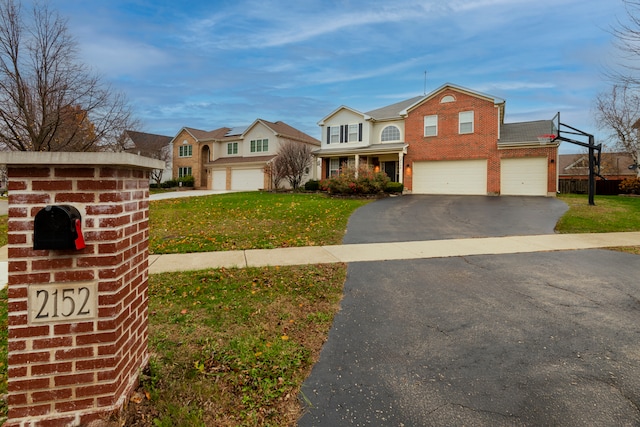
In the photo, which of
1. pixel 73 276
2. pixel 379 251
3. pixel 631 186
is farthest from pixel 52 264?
pixel 631 186

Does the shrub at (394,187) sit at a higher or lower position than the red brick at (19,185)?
higher

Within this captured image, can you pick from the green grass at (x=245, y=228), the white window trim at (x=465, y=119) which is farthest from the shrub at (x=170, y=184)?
the white window trim at (x=465, y=119)

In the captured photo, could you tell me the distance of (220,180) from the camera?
114ft

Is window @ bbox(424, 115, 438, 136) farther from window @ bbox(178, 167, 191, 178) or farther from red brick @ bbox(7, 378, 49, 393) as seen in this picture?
window @ bbox(178, 167, 191, 178)

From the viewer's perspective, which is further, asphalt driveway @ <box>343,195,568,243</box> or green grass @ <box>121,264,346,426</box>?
asphalt driveway @ <box>343,195,568,243</box>

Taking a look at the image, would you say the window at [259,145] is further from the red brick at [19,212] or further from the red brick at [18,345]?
the red brick at [18,345]

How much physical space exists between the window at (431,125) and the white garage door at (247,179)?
15.1 meters

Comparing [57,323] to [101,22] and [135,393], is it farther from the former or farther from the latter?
[101,22]

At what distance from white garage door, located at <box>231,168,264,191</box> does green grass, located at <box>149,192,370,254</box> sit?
57.0 feet

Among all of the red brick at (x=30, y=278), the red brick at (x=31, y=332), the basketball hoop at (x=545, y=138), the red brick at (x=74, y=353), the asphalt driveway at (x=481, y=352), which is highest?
the basketball hoop at (x=545, y=138)

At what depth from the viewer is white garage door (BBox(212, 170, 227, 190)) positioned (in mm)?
34213

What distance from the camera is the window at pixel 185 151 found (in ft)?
122

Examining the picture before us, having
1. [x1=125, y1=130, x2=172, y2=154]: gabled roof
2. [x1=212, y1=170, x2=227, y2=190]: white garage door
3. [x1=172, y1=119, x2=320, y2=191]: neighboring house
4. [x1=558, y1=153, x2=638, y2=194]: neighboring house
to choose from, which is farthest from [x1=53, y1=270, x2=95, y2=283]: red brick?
[x1=125, y1=130, x2=172, y2=154]: gabled roof

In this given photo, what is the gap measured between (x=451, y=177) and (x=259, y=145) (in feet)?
59.9
